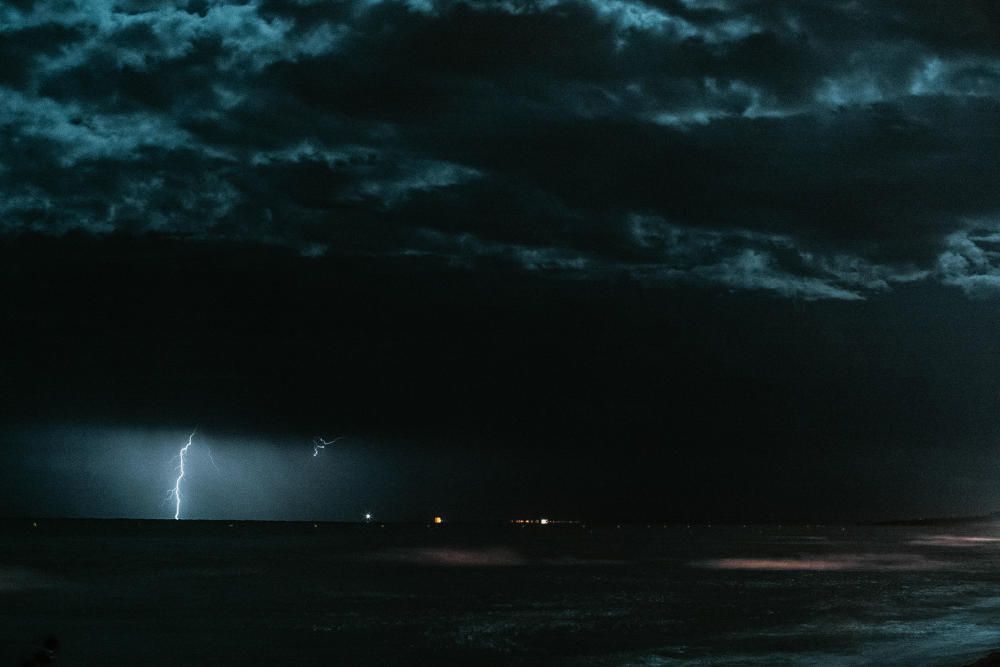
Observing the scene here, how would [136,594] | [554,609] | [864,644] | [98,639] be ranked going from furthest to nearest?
1. [136,594]
2. [554,609]
3. [98,639]
4. [864,644]

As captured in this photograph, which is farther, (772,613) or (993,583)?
(993,583)

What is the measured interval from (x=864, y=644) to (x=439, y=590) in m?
30.4

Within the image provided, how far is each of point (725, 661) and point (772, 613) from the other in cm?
1512

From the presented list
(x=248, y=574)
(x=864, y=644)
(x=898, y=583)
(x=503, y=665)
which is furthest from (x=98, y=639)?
(x=898, y=583)

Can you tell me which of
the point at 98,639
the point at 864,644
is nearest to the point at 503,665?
the point at 864,644

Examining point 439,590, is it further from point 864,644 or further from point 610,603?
point 864,644

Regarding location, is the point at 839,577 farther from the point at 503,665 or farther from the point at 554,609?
the point at 503,665

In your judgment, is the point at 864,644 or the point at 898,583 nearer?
the point at 864,644

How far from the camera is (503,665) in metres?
29.6

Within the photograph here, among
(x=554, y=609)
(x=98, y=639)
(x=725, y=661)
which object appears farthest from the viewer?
(x=554, y=609)

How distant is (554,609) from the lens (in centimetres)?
4606

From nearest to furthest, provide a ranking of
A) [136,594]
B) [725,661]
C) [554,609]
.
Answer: [725,661] < [554,609] < [136,594]

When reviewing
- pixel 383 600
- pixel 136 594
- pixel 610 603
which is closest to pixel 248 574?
pixel 136 594

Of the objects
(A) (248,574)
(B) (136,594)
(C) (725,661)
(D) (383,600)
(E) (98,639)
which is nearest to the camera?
(C) (725,661)
